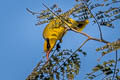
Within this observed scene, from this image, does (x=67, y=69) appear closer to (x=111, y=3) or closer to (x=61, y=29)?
(x=61, y=29)

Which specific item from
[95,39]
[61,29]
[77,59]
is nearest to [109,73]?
[95,39]

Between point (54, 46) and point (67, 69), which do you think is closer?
point (67, 69)

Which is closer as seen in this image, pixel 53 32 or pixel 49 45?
pixel 53 32

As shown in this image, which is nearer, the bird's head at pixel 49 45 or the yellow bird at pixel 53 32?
the yellow bird at pixel 53 32

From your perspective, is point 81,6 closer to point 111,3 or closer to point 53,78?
point 111,3

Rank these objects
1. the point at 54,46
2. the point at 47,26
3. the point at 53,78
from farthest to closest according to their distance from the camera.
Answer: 1. the point at 54,46
2. the point at 47,26
3. the point at 53,78

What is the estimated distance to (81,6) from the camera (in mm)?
1643

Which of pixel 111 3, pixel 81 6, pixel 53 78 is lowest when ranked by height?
pixel 53 78

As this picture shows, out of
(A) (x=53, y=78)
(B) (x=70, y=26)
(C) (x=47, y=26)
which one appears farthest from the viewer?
(C) (x=47, y=26)

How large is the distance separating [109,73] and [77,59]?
1.10 feet

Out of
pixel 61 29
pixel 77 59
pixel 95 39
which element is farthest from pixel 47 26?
pixel 95 39

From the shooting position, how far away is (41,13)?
1.65 m

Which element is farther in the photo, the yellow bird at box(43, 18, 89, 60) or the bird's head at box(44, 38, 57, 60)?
the bird's head at box(44, 38, 57, 60)

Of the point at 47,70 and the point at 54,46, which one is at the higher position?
the point at 54,46
